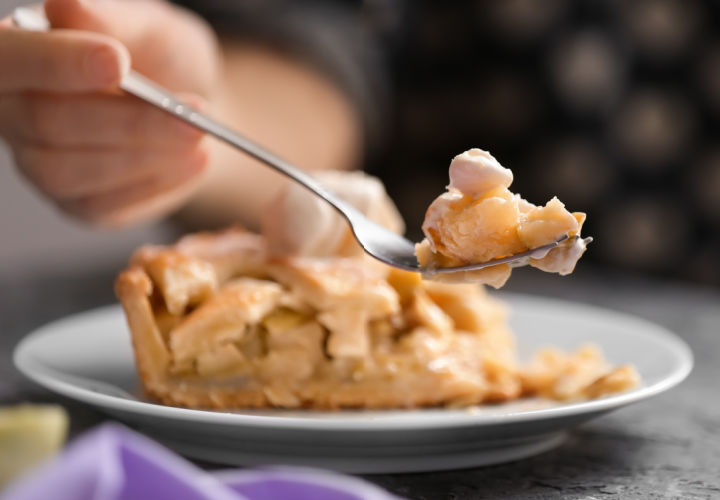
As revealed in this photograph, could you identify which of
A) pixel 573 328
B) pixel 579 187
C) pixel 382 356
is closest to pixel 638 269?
pixel 579 187

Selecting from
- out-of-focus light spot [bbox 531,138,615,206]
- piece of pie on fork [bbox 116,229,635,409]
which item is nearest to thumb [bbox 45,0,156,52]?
piece of pie on fork [bbox 116,229,635,409]

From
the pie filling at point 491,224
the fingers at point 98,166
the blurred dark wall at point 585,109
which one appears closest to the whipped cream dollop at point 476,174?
the pie filling at point 491,224

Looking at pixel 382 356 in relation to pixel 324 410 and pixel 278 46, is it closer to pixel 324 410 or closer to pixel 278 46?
pixel 324 410

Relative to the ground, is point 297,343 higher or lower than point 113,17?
lower

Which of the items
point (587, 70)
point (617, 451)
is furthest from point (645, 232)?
point (617, 451)

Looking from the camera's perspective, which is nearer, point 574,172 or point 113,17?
point 113,17

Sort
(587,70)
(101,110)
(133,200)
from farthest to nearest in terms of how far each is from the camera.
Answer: (587,70) → (133,200) → (101,110)

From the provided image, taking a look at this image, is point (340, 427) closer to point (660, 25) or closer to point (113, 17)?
point (113, 17)
